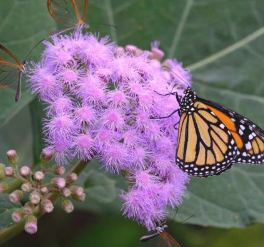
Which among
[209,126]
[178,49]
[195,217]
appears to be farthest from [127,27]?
[195,217]

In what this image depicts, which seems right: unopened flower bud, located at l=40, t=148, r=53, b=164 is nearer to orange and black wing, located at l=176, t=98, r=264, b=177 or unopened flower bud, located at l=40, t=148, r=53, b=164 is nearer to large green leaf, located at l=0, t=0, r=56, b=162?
large green leaf, located at l=0, t=0, r=56, b=162

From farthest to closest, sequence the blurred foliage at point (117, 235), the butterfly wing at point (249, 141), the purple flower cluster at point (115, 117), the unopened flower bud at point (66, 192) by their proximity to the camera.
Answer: the blurred foliage at point (117, 235)
the butterfly wing at point (249, 141)
the unopened flower bud at point (66, 192)
the purple flower cluster at point (115, 117)

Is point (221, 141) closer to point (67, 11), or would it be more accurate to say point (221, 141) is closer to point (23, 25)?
point (67, 11)

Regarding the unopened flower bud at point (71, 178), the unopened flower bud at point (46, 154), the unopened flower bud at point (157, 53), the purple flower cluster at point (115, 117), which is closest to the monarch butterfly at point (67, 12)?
the purple flower cluster at point (115, 117)

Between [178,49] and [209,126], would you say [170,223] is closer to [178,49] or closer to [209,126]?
[209,126]

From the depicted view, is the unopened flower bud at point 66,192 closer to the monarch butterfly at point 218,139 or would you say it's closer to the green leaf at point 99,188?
the green leaf at point 99,188

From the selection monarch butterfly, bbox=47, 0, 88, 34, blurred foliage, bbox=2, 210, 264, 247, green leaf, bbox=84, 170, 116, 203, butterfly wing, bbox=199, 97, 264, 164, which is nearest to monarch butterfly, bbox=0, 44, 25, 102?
monarch butterfly, bbox=47, 0, 88, 34

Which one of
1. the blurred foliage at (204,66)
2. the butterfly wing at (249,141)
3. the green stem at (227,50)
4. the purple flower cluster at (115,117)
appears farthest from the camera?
the green stem at (227,50)
